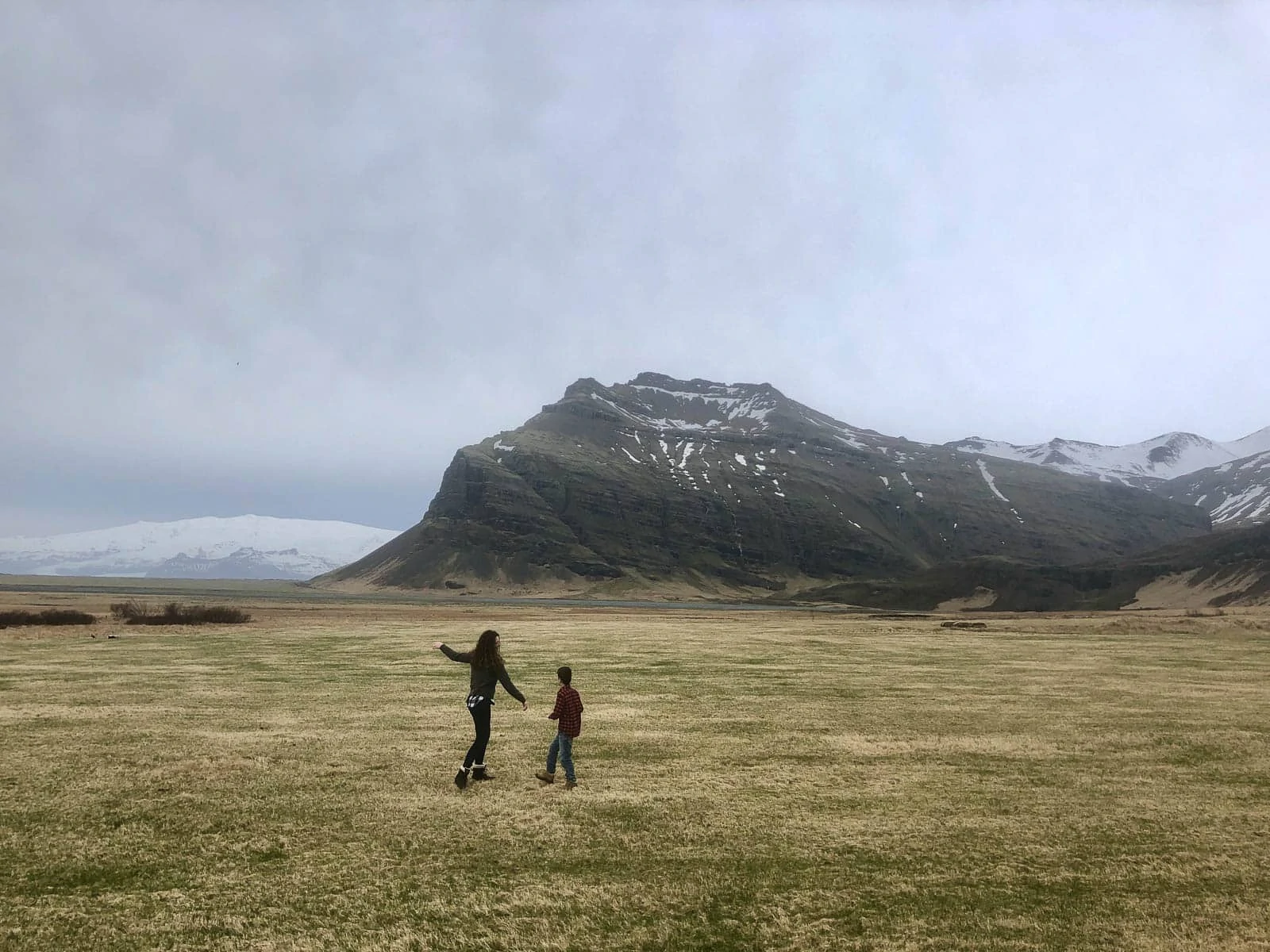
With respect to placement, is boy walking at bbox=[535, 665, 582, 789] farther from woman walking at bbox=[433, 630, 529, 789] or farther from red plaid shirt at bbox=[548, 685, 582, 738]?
woman walking at bbox=[433, 630, 529, 789]

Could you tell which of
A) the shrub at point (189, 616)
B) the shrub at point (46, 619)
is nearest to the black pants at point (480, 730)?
the shrub at point (189, 616)

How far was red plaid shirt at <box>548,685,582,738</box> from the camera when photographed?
16125 millimetres

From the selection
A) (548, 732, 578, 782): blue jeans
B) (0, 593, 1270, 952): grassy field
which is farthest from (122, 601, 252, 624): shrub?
(548, 732, 578, 782): blue jeans

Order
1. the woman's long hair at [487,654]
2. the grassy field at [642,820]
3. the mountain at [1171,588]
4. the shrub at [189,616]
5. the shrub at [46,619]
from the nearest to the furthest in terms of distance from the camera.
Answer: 1. the grassy field at [642,820]
2. the woman's long hair at [487,654]
3. the shrub at [46,619]
4. the shrub at [189,616]
5. the mountain at [1171,588]

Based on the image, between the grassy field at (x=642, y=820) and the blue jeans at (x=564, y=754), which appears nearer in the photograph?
the grassy field at (x=642, y=820)

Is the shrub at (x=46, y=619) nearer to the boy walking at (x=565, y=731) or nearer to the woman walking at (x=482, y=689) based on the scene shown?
the woman walking at (x=482, y=689)

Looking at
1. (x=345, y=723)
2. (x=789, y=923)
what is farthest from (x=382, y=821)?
(x=345, y=723)

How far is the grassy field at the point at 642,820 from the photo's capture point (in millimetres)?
9930

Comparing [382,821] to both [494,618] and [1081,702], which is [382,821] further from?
[494,618]

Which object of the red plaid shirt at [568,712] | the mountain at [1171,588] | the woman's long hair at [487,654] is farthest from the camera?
the mountain at [1171,588]

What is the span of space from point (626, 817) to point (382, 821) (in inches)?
167

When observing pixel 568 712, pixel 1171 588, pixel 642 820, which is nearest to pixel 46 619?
pixel 568 712

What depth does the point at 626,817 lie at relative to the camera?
45.9 feet

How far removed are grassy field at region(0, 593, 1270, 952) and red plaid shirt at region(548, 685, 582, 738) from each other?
1203mm
